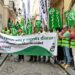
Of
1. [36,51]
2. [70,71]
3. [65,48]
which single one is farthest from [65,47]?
[70,71]

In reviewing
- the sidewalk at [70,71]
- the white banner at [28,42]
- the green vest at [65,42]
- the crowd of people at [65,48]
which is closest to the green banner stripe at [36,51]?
the white banner at [28,42]

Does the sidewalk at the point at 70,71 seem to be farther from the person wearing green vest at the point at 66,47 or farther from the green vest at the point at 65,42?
the green vest at the point at 65,42

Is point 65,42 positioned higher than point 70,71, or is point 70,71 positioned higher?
point 65,42

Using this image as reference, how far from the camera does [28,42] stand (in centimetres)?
1636

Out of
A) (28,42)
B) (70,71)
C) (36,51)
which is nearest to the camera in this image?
(70,71)

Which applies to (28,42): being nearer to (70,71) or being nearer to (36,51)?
(36,51)

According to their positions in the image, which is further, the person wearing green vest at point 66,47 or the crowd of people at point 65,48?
the person wearing green vest at point 66,47

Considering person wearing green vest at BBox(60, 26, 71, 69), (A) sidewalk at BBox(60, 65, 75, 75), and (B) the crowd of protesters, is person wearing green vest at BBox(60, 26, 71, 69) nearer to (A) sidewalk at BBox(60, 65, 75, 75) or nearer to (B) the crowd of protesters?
(B) the crowd of protesters

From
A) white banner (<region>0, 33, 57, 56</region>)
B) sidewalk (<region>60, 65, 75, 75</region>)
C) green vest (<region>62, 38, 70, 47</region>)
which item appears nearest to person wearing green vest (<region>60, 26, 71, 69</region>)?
green vest (<region>62, 38, 70, 47</region>)

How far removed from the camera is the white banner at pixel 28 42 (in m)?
15.7

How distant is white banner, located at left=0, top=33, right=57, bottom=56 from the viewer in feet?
51.6

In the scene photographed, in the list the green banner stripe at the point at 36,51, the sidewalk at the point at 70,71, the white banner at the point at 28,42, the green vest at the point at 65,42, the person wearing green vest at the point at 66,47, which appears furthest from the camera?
the green banner stripe at the point at 36,51

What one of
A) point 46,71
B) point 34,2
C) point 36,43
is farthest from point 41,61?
point 34,2

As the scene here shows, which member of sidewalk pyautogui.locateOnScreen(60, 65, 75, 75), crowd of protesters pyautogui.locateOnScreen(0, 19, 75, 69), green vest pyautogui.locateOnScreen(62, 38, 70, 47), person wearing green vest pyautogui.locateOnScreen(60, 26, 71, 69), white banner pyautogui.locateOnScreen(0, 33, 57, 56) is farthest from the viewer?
white banner pyautogui.locateOnScreen(0, 33, 57, 56)
